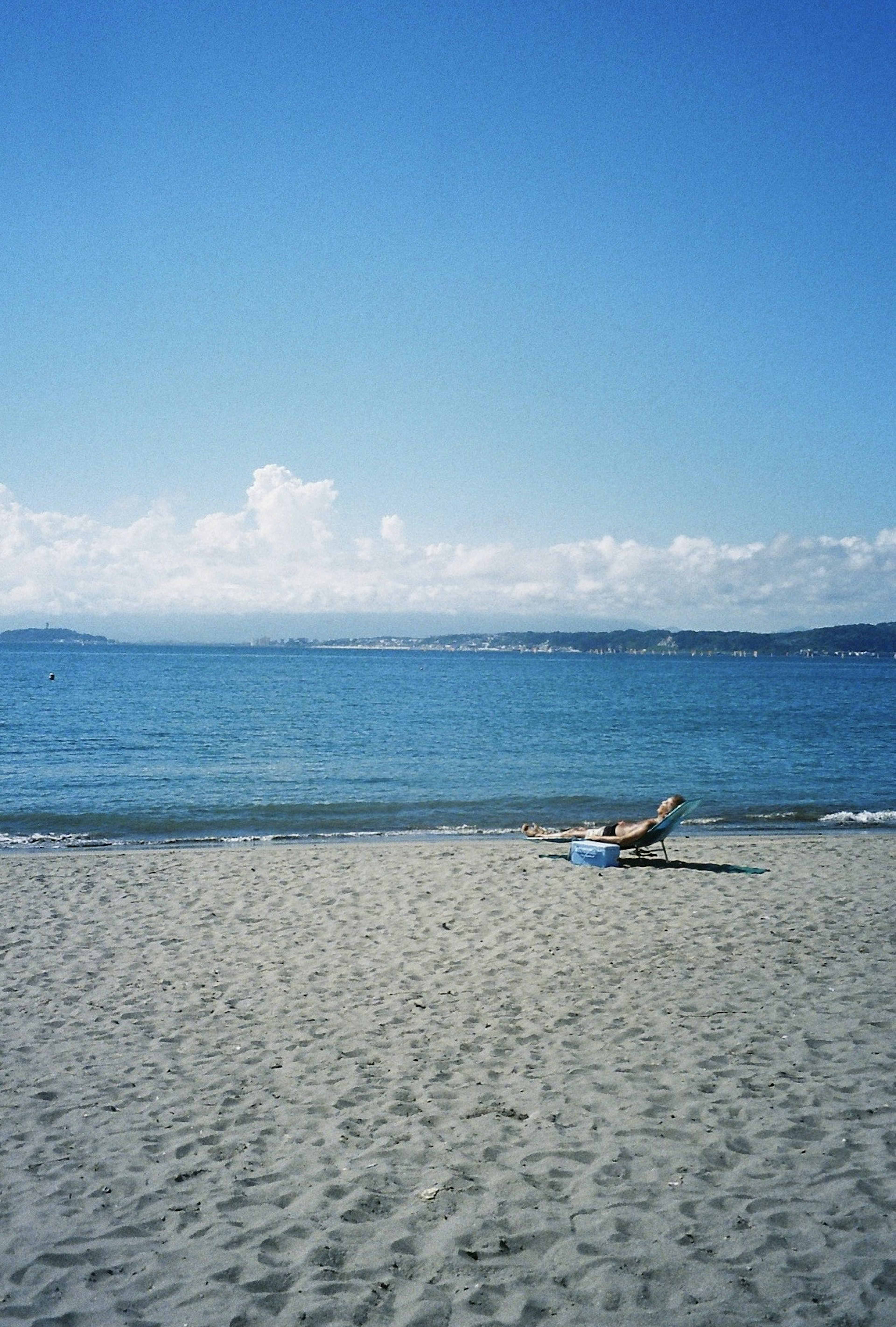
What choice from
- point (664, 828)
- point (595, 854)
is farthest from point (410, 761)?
point (664, 828)

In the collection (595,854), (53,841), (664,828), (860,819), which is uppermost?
(664,828)

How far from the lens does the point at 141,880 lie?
12.7m

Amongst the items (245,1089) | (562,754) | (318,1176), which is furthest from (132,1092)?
(562,754)

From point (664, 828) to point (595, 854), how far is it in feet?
3.75

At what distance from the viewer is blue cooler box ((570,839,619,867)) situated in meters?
13.7

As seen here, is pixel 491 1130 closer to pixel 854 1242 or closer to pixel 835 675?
pixel 854 1242

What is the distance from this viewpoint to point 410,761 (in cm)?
2891

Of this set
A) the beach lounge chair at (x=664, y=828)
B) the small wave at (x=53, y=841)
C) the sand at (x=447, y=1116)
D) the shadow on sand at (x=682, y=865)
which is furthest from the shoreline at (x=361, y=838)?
the sand at (x=447, y=1116)

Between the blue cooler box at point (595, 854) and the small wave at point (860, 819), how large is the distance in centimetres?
779

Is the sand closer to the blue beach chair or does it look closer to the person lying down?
the blue beach chair

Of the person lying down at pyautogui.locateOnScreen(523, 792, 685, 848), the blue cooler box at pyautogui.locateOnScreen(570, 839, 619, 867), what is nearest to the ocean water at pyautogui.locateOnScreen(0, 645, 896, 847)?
the person lying down at pyautogui.locateOnScreen(523, 792, 685, 848)

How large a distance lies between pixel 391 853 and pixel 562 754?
56.0ft

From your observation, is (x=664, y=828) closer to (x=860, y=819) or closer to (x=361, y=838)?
(x=361, y=838)

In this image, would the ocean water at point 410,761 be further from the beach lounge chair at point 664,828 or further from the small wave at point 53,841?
the beach lounge chair at point 664,828
